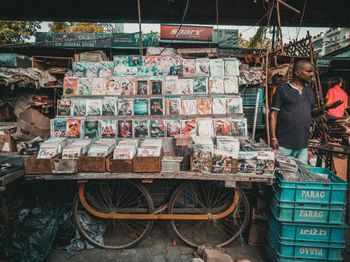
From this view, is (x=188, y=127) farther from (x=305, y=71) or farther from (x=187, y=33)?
(x=187, y=33)

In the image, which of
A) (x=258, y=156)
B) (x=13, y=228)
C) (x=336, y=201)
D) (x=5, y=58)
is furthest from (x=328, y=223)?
(x=5, y=58)

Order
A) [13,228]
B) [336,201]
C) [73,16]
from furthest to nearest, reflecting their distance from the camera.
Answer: [73,16], [13,228], [336,201]

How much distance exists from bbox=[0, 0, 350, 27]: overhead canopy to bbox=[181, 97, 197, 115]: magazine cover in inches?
100

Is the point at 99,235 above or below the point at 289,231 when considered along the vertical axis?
below

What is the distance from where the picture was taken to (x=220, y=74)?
380cm

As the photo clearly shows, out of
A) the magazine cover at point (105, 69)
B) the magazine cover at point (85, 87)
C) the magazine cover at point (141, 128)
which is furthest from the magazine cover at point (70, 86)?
the magazine cover at point (141, 128)

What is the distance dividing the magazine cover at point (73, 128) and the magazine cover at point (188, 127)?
1.49 metres

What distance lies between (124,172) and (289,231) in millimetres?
1870

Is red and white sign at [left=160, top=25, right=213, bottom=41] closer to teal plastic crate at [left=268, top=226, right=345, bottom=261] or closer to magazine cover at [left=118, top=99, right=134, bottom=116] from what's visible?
magazine cover at [left=118, top=99, right=134, bottom=116]

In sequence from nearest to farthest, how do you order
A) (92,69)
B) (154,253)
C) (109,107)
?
(154,253) → (109,107) → (92,69)

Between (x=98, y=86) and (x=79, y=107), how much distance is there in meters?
0.44

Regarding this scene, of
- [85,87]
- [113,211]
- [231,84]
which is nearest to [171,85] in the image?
[231,84]

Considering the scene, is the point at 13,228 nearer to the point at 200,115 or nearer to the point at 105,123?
the point at 105,123

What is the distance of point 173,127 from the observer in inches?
136
